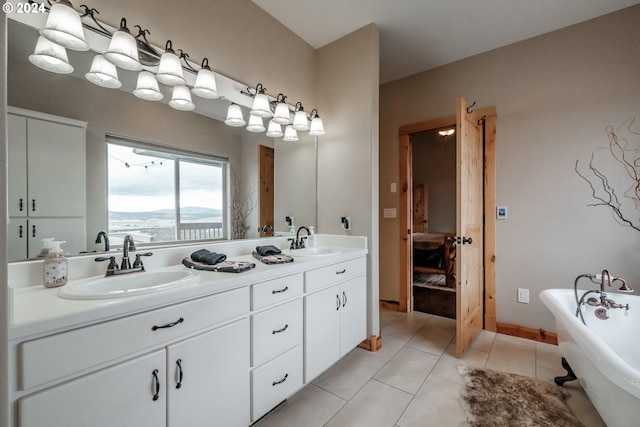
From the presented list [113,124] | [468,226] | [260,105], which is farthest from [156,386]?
[468,226]

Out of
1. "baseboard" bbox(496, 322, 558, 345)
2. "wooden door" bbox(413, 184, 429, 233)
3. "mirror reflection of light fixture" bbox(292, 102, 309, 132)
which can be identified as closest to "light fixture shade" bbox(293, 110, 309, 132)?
"mirror reflection of light fixture" bbox(292, 102, 309, 132)

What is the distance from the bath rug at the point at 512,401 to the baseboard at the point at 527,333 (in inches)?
30.4

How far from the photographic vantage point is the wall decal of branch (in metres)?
2.09

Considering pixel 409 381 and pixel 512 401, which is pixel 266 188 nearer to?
pixel 409 381

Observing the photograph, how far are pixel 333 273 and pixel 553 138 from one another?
2346mm

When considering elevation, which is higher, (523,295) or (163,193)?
(163,193)

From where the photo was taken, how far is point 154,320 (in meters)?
1.00

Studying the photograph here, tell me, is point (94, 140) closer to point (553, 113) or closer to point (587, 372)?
point (587, 372)

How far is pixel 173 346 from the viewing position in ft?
3.46

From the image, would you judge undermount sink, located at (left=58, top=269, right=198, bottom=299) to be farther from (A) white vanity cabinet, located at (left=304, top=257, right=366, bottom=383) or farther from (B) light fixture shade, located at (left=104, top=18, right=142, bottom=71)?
(B) light fixture shade, located at (left=104, top=18, right=142, bottom=71)

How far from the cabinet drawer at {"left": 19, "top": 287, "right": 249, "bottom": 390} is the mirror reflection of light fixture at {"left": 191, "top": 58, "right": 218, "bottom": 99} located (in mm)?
1286

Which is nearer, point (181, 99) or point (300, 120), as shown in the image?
point (181, 99)

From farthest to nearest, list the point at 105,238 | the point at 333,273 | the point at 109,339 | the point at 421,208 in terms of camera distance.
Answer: the point at 421,208, the point at 333,273, the point at 105,238, the point at 109,339

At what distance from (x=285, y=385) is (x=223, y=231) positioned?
105 centimetres
